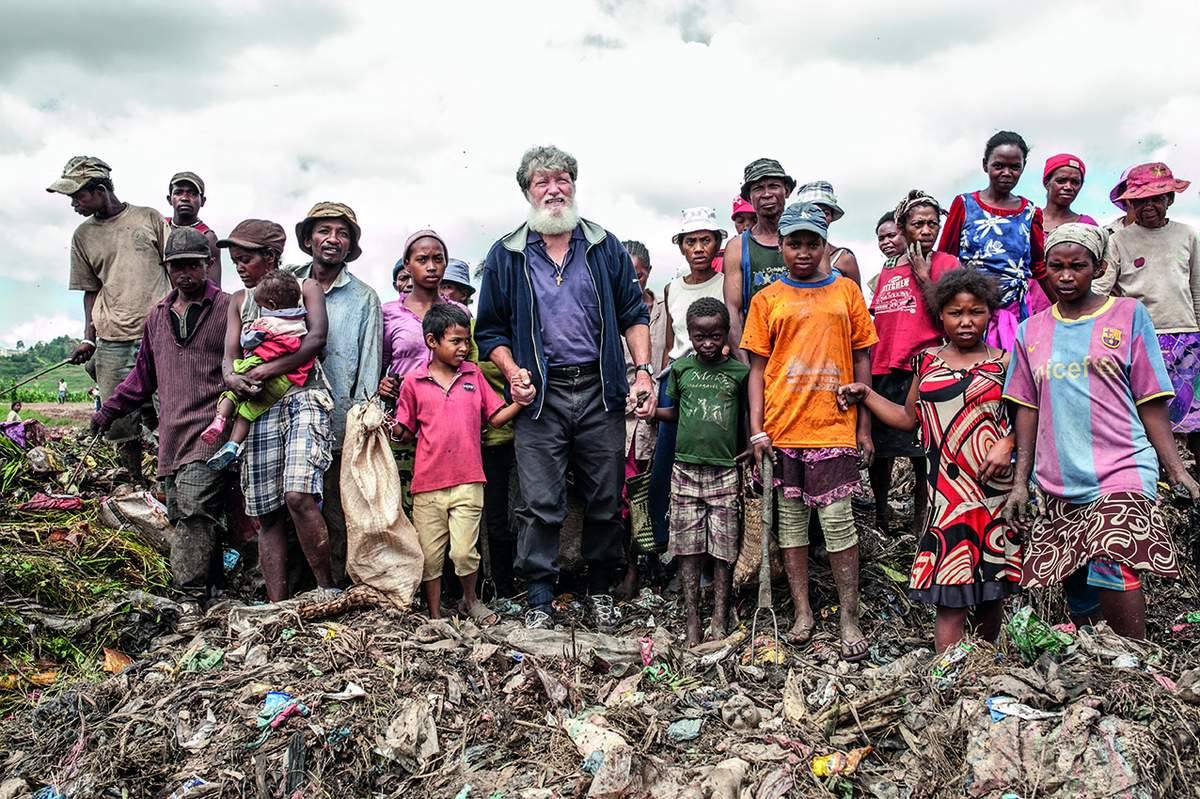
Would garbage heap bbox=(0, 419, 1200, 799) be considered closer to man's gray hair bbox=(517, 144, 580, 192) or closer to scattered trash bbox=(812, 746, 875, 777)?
scattered trash bbox=(812, 746, 875, 777)

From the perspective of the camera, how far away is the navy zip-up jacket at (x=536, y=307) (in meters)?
4.98

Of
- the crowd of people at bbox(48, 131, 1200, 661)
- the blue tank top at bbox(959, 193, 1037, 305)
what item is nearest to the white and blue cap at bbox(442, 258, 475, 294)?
the crowd of people at bbox(48, 131, 1200, 661)

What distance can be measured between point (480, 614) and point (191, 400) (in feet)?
7.48

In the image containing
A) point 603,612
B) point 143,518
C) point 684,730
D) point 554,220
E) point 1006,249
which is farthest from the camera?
point 143,518

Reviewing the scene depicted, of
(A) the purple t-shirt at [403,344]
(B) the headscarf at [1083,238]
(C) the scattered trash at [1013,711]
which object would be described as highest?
(B) the headscarf at [1083,238]

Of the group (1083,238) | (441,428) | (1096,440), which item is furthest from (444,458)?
(1083,238)

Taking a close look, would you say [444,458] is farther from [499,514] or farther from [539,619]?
[539,619]

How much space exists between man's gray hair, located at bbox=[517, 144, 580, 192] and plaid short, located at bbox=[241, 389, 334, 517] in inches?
71.9

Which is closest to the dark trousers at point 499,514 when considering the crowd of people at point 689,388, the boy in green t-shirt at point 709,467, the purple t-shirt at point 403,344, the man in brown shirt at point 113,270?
the crowd of people at point 689,388

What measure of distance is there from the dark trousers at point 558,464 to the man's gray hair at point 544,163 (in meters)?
1.28

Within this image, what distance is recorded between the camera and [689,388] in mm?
4777

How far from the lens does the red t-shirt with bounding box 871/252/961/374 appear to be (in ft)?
16.1

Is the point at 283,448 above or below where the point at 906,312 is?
below

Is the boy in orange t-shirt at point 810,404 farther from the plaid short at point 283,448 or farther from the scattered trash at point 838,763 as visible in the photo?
the plaid short at point 283,448
